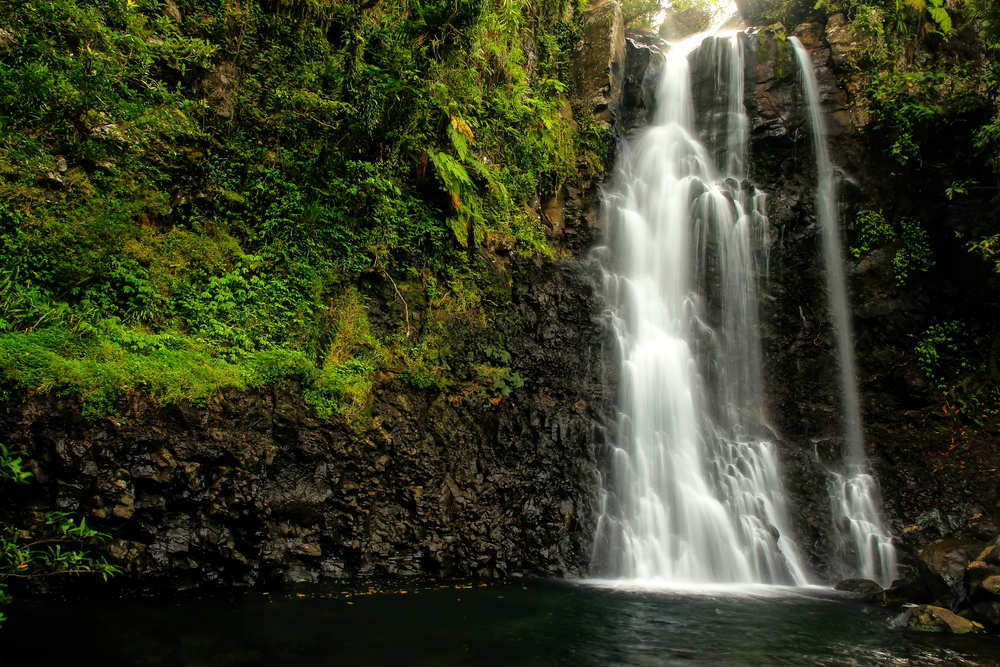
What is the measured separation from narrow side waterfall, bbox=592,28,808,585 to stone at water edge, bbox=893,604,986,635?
9.38 ft

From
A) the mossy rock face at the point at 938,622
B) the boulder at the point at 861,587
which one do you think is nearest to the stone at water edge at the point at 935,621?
the mossy rock face at the point at 938,622

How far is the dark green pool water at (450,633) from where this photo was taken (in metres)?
4.59

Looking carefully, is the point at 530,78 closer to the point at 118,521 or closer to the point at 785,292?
the point at 785,292

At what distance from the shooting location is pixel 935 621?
6191 mm

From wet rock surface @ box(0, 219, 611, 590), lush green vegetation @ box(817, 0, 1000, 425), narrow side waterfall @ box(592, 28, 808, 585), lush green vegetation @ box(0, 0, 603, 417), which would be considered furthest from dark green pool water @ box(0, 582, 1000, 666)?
lush green vegetation @ box(817, 0, 1000, 425)

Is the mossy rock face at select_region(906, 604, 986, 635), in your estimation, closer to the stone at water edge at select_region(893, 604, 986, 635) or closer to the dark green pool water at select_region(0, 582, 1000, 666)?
the stone at water edge at select_region(893, 604, 986, 635)

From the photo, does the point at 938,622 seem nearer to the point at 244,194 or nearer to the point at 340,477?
the point at 340,477

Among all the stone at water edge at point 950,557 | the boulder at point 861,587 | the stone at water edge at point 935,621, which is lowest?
the boulder at point 861,587

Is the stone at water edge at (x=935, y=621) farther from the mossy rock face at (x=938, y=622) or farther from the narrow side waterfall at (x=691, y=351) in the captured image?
the narrow side waterfall at (x=691, y=351)

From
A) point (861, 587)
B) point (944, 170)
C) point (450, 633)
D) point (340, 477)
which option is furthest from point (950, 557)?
point (340, 477)

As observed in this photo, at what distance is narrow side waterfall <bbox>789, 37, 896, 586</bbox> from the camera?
9555 mm

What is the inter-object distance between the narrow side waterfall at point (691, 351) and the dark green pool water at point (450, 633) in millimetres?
2201

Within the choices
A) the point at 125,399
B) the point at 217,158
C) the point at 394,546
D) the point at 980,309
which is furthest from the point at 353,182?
the point at 980,309

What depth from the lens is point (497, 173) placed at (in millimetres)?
12023
